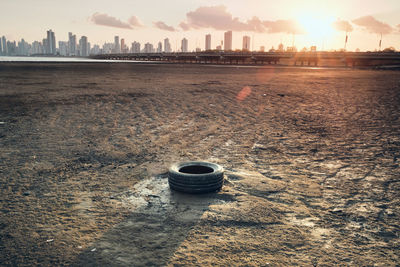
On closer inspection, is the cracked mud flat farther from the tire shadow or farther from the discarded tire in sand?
the discarded tire in sand

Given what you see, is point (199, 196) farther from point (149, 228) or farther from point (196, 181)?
point (149, 228)

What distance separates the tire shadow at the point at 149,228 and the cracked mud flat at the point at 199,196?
0.02 meters

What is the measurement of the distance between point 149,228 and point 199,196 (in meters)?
1.06

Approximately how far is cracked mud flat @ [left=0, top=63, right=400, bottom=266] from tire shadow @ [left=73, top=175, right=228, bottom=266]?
0.02 meters

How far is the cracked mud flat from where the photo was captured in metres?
2.86

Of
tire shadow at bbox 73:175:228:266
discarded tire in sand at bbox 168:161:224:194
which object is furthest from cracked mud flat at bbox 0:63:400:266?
discarded tire in sand at bbox 168:161:224:194

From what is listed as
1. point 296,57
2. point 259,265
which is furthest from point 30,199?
point 296,57

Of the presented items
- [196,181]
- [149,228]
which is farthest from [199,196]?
[149,228]

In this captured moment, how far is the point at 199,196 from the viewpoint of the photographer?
411 cm

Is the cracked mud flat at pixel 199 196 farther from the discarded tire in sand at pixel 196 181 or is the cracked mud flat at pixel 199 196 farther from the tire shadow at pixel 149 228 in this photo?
the discarded tire in sand at pixel 196 181

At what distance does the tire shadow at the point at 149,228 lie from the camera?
2730 mm

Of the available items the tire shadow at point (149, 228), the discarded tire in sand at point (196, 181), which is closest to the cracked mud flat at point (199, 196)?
the tire shadow at point (149, 228)

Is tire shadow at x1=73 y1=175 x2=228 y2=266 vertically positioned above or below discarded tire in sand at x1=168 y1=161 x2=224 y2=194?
below

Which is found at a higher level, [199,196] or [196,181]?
[196,181]
